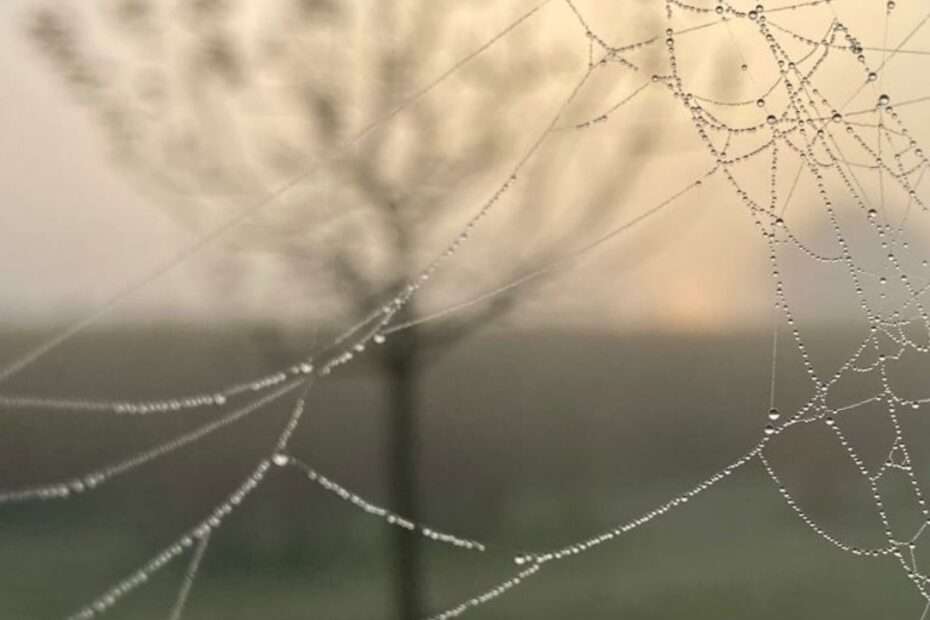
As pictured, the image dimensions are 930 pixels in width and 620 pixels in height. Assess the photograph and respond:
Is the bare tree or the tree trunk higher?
the bare tree

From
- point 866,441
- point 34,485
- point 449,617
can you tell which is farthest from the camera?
point 866,441

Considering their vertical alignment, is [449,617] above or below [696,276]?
below

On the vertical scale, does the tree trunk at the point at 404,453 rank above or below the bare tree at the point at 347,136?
below

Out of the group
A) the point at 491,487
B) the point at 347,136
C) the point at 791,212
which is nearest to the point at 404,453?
the point at 491,487

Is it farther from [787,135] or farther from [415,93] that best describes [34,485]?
[787,135]

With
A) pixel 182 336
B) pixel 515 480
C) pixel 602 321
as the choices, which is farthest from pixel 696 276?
pixel 182 336

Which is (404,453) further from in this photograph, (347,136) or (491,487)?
(347,136)

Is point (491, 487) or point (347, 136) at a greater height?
point (347, 136)
